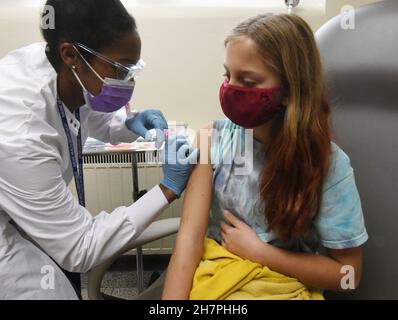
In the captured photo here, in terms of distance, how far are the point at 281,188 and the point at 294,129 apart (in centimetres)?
16

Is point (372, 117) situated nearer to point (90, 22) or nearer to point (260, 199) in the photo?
point (260, 199)

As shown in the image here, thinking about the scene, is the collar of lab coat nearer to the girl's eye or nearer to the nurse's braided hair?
the nurse's braided hair

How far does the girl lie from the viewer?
0.95 metres

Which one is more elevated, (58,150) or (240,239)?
(58,150)

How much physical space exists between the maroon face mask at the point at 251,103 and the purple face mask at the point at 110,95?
1.23 ft

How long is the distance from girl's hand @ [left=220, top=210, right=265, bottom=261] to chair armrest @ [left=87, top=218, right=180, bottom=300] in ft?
0.77

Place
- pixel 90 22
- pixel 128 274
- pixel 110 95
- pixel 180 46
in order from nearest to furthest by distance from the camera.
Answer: pixel 90 22 < pixel 110 95 < pixel 180 46 < pixel 128 274

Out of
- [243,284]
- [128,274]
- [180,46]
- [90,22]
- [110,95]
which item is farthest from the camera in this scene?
[128,274]

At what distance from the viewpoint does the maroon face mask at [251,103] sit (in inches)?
37.9

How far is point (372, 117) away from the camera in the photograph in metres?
1.06

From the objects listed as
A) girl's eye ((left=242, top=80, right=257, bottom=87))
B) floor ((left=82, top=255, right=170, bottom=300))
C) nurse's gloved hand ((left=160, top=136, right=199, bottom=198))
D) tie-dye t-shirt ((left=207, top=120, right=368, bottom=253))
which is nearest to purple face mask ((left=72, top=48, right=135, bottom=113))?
nurse's gloved hand ((left=160, top=136, right=199, bottom=198))

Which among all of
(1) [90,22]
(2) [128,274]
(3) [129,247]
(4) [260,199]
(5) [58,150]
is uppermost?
(1) [90,22]

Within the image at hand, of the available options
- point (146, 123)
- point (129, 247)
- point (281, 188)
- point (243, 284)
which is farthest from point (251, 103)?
point (146, 123)

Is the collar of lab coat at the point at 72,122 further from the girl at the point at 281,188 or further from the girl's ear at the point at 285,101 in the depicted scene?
the girl's ear at the point at 285,101
